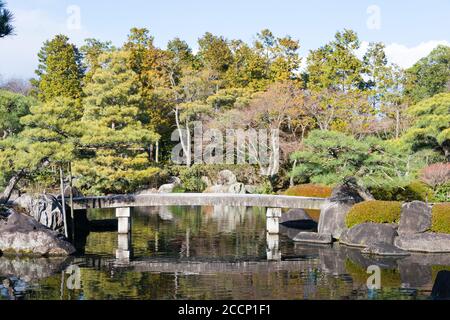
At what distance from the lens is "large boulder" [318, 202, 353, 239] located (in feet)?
78.9

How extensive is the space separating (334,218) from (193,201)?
5813 mm

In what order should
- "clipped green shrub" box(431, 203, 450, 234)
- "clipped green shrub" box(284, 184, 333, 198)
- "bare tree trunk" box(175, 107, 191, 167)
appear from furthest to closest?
1. "bare tree trunk" box(175, 107, 191, 167)
2. "clipped green shrub" box(284, 184, 333, 198)
3. "clipped green shrub" box(431, 203, 450, 234)

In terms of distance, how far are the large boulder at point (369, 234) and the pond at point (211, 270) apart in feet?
1.95

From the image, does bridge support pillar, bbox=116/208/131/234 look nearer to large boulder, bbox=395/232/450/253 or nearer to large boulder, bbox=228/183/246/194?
large boulder, bbox=395/232/450/253

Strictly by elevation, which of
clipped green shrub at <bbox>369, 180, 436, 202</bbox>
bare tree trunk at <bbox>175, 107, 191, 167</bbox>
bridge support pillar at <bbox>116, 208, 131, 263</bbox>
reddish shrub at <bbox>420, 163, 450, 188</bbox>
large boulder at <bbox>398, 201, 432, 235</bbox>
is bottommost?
bridge support pillar at <bbox>116, 208, 131, 263</bbox>

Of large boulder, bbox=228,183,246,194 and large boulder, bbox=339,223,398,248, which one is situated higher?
large boulder, bbox=228,183,246,194

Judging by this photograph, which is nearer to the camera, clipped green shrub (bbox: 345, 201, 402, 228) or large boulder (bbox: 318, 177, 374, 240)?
clipped green shrub (bbox: 345, 201, 402, 228)

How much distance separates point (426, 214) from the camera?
72.3ft

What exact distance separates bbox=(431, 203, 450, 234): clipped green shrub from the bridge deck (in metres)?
5.01

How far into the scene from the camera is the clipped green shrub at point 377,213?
22844 mm

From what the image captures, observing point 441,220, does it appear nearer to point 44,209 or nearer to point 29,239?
point 29,239

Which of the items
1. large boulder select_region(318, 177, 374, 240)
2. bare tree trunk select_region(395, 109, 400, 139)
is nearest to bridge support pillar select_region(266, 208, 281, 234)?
large boulder select_region(318, 177, 374, 240)

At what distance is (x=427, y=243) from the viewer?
21406 mm
